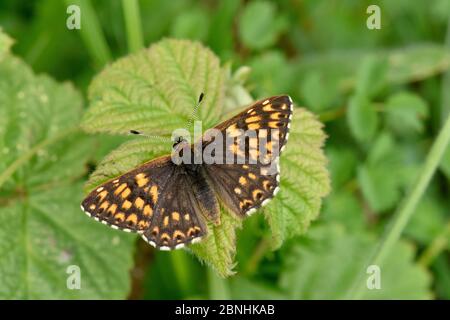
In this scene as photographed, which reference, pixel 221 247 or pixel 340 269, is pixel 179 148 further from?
pixel 340 269

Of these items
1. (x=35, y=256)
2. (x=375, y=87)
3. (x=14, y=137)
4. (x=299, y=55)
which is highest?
(x=299, y=55)

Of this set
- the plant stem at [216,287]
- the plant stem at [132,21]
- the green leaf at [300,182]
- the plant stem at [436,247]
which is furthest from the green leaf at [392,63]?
the plant stem at [216,287]

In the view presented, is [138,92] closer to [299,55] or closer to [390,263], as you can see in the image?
[390,263]

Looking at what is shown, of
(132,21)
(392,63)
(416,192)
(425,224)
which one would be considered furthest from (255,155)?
(392,63)

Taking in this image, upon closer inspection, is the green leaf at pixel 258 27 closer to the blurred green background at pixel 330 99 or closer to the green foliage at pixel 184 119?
the blurred green background at pixel 330 99
